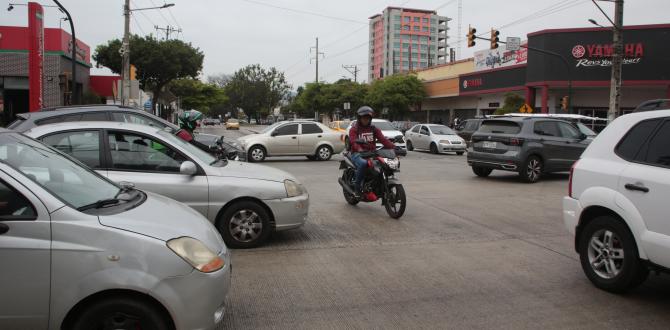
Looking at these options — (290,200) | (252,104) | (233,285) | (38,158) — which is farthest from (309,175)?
(252,104)

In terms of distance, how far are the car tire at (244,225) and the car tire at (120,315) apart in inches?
124

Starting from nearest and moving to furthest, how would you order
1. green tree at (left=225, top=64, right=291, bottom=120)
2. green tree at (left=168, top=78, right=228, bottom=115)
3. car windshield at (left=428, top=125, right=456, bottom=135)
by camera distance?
1. car windshield at (left=428, top=125, right=456, bottom=135)
2. green tree at (left=168, top=78, right=228, bottom=115)
3. green tree at (left=225, top=64, right=291, bottom=120)

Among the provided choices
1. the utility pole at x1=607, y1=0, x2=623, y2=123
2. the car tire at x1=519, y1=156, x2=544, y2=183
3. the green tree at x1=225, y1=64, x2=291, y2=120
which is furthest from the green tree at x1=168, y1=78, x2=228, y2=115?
the car tire at x1=519, y1=156, x2=544, y2=183

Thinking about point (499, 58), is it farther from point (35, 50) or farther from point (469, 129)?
point (35, 50)

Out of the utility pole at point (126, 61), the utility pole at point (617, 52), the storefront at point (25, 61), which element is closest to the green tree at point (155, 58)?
the storefront at point (25, 61)

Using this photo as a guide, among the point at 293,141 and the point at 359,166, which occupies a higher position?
the point at 293,141

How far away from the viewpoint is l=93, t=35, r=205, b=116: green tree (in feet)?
151

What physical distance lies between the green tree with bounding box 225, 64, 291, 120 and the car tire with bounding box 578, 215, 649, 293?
350 ft

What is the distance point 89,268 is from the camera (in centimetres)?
324

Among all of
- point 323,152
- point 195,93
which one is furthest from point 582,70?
point 195,93

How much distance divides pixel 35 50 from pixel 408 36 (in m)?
143

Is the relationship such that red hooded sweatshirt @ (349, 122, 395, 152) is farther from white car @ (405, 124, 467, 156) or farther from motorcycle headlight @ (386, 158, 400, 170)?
white car @ (405, 124, 467, 156)

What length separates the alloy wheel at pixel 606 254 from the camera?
16.6 feet

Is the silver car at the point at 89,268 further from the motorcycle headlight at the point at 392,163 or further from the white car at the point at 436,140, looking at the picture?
the white car at the point at 436,140
